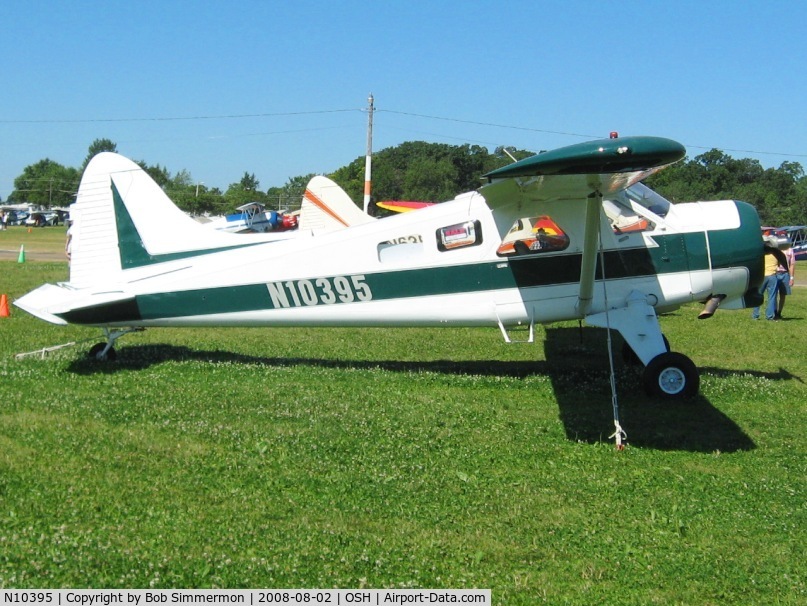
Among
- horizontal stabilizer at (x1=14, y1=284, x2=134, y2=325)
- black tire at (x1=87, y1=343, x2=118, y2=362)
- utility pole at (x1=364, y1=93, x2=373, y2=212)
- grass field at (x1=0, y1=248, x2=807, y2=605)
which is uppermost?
utility pole at (x1=364, y1=93, x2=373, y2=212)

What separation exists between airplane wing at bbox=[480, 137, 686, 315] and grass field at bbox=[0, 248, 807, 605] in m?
1.77

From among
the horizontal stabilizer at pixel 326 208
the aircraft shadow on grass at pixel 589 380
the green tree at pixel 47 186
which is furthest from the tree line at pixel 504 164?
the green tree at pixel 47 186

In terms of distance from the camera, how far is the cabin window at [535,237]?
874 centimetres

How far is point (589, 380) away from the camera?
9.19 m

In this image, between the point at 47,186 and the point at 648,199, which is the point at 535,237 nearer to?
the point at 648,199

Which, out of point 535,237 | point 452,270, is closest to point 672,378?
point 535,237

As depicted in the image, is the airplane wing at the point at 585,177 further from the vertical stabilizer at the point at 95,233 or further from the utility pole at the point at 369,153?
the utility pole at the point at 369,153

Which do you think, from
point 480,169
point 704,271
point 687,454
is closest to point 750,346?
point 704,271

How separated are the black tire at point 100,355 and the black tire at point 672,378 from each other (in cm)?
600

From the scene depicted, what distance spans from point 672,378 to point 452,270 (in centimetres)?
257

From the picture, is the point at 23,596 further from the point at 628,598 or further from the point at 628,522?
the point at 628,522

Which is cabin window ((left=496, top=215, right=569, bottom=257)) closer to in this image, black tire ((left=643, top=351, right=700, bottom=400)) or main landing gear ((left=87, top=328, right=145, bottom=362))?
black tire ((left=643, top=351, right=700, bottom=400))

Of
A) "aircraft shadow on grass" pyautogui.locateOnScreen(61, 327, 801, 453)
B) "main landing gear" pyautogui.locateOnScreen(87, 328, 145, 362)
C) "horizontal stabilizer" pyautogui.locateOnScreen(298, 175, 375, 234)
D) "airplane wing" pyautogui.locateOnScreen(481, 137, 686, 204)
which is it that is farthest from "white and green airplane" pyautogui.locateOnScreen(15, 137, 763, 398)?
"horizontal stabilizer" pyautogui.locateOnScreen(298, 175, 375, 234)

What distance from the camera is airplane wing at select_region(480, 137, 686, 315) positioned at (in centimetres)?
565
